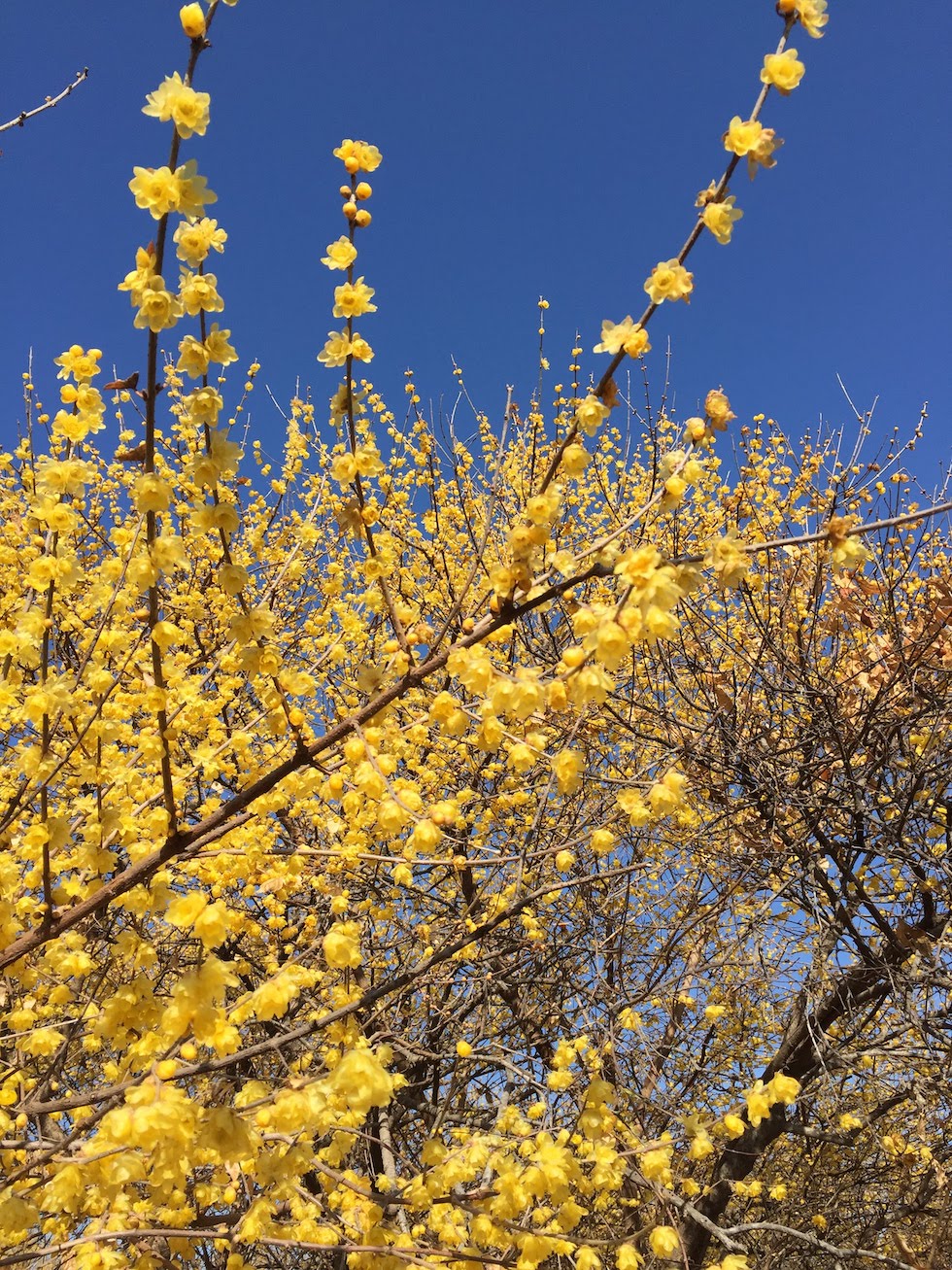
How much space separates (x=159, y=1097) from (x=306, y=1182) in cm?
416

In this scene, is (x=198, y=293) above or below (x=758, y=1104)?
above

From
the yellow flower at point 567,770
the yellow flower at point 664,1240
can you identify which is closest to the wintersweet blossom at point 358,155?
the yellow flower at point 567,770

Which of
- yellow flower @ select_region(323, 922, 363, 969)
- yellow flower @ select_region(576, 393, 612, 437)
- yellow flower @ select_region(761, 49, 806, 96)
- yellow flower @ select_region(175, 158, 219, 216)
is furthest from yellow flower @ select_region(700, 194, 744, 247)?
yellow flower @ select_region(323, 922, 363, 969)

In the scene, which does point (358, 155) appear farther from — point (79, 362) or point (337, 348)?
point (79, 362)

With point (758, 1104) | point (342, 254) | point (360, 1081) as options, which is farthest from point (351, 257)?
point (758, 1104)

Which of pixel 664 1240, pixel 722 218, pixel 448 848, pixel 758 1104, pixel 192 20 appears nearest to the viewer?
pixel 192 20

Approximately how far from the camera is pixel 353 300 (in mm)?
1915

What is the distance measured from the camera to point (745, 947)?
5.61 meters

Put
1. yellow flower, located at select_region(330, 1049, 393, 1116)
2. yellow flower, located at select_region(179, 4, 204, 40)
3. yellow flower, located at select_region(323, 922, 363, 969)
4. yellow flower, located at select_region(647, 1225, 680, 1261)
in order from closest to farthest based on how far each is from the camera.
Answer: yellow flower, located at select_region(179, 4, 204, 40) < yellow flower, located at select_region(330, 1049, 393, 1116) < yellow flower, located at select_region(323, 922, 363, 969) < yellow flower, located at select_region(647, 1225, 680, 1261)

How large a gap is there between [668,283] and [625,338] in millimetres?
153

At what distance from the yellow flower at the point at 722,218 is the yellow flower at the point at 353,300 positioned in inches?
31.1

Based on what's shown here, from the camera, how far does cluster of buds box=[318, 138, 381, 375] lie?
1878 mm

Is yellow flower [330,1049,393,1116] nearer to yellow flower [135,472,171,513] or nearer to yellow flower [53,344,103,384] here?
yellow flower [135,472,171,513]

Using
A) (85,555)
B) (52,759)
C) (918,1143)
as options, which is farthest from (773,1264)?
(85,555)
